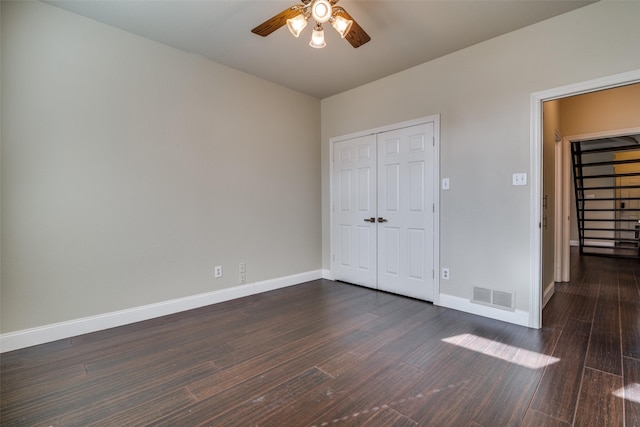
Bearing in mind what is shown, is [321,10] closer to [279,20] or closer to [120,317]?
[279,20]

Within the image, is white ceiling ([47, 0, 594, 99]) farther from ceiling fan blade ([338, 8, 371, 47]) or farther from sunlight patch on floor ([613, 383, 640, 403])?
sunlight patch on floor ([613, 383, 640, 403])

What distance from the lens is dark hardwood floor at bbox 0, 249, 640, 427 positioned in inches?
61.6

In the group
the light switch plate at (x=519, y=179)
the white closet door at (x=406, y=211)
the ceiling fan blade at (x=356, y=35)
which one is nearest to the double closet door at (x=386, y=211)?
the white closet door at (x=406, y=211)

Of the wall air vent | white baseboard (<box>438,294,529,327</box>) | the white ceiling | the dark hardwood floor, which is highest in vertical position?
the white ceiling

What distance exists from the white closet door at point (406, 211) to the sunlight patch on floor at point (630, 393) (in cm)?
168

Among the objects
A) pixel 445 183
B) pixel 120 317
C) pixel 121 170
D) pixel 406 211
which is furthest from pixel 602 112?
pixel 120 317

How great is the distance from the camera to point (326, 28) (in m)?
2.66

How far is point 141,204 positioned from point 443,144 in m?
3.21

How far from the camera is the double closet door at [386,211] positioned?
3379 mm

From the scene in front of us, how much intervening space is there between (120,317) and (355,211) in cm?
293

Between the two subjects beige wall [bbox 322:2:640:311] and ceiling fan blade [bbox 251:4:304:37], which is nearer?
ceiling fan blade [bbox 251:4:304:37]

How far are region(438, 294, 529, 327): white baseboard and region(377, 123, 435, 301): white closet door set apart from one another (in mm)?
202

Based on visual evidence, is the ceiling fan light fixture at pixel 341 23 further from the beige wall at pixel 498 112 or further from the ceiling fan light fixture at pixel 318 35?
the beige wall at pixel 498 112

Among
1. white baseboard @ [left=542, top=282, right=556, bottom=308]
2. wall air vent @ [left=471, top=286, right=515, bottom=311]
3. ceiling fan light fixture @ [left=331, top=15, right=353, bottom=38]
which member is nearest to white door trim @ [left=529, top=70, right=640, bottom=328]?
wall air vent @ [left=471, top=286, right=515, bottom=311]
